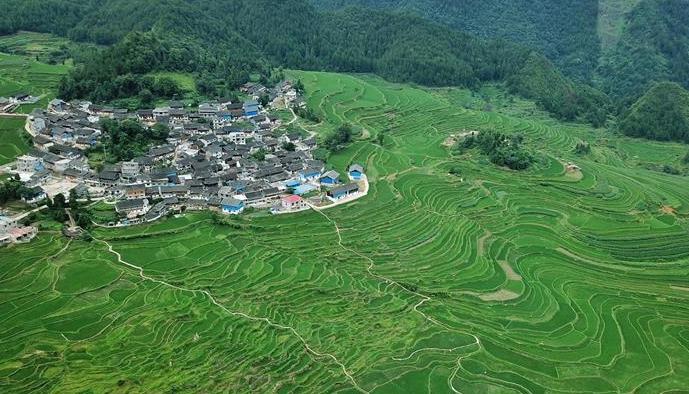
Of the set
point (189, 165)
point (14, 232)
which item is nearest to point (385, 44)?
point (189, 165)

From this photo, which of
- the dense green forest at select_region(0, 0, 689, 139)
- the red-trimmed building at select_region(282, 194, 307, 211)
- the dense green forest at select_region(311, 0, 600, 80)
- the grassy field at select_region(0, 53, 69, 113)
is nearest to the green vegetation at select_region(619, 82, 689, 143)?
the dense green forest at select_region(0, 0, 689, 139)

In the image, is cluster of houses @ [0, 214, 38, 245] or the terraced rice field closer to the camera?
the terraced rice field

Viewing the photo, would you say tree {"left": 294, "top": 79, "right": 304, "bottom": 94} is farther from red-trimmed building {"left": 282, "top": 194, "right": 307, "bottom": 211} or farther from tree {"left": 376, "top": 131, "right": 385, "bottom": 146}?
red-trimmed building {"left": 282, "top": 194, "right": 307, "bottom": 211}

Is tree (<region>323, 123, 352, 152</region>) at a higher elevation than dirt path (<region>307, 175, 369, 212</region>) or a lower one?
lower

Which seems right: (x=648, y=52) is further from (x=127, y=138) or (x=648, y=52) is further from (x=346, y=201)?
(x=127, y=138)

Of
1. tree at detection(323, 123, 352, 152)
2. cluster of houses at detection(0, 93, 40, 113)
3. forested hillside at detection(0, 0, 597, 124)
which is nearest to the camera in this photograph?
tree at detection(323, 123, 352, 152)

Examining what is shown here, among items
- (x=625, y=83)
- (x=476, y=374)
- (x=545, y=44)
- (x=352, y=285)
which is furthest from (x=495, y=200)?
(x=545, y=44)

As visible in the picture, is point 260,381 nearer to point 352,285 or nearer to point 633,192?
point 352,285

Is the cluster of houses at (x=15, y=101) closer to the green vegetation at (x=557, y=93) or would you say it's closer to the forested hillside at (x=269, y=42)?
the forested hillside at (x=269, y=42)
